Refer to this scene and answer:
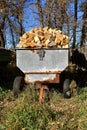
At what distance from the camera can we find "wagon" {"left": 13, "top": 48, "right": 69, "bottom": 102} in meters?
9.04

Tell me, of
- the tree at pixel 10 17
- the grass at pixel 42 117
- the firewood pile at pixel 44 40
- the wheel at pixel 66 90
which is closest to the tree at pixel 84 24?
the tree at pixel 10 17

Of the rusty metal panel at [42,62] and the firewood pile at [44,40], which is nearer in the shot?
the rusty metal panel at [42,62]

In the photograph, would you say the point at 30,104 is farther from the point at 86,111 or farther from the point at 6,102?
the point at 6,102

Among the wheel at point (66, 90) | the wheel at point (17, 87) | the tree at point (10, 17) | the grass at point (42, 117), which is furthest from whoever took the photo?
the tree at point (10, 17)

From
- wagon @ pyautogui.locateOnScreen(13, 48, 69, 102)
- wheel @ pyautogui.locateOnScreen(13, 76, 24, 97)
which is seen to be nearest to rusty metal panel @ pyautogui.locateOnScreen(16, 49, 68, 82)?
wagon @ pyautogui.locateOnScreen(13, 48, 69, 102)

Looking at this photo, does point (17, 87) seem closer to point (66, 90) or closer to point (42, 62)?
point (42, 62)

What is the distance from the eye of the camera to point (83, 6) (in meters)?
17.0

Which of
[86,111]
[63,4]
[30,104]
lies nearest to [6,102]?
[30,104]

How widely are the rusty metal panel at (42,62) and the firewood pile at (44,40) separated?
0.22 m

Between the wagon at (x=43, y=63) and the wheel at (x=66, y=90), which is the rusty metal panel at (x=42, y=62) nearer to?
the wagon at (x=43, y=63)

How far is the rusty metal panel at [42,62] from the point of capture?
9.04 m

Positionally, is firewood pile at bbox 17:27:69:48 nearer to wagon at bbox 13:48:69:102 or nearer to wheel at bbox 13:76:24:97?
wagon at bbox 13:48:69:102

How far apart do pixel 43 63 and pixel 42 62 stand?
38 mm

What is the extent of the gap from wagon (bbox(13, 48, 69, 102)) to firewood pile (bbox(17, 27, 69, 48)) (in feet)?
0.68
